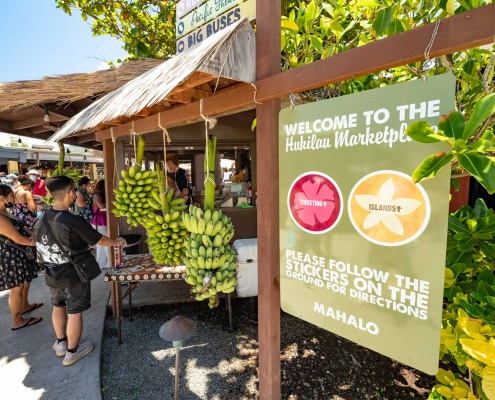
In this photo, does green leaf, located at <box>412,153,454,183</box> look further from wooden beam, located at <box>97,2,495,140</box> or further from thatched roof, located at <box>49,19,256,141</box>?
thatched roof, located at <box>49,19,256,141</box>

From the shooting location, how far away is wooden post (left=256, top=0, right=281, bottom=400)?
4.89 ft

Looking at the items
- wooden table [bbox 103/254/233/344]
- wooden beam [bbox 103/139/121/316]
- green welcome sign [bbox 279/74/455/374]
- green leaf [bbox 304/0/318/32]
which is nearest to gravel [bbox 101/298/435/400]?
wooden table [bbox 103/254/233/344]

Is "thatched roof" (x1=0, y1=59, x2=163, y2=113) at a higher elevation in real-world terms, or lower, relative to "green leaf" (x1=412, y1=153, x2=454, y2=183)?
higher

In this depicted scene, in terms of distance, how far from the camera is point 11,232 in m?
3.30

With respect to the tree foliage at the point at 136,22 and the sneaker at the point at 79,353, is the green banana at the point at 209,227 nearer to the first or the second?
the sneaker at the point at 79,353

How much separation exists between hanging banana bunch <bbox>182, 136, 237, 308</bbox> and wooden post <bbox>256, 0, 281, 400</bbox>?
304 mm

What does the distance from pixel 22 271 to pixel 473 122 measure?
4.65 m

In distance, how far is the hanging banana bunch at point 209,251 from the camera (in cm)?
178

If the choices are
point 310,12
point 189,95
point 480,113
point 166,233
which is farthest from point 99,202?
point 480,113

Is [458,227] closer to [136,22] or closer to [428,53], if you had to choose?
[428,53]

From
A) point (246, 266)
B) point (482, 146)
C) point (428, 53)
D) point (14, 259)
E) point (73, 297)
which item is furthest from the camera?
point (246, 266)

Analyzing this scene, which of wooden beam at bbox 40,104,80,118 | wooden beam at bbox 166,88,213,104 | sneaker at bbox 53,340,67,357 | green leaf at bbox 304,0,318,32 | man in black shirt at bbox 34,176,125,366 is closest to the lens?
green leaf at bbox 304,0,318,32

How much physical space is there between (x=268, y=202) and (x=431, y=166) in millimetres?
826

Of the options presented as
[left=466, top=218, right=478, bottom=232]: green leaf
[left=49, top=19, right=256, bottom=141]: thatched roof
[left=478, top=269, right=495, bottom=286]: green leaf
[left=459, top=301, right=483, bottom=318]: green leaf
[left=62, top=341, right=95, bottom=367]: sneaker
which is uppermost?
[left=49, top=19, right=256, bottom=141]: thatched roof
